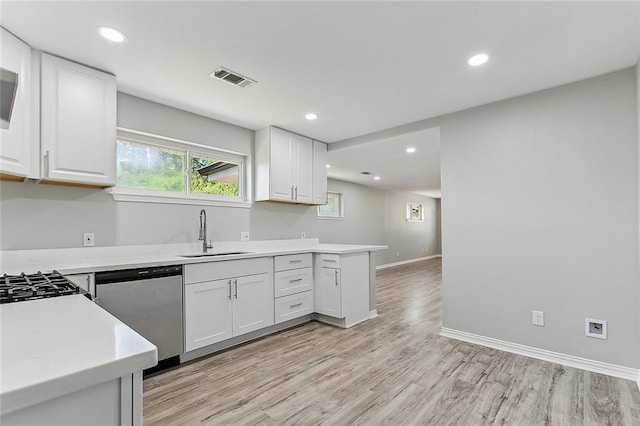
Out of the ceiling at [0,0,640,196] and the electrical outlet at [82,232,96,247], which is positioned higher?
the ceiling at [0,0,640,196]

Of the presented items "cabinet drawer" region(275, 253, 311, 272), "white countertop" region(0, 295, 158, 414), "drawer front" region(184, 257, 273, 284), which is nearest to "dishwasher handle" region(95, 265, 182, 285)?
"drawer front" region(184, 257, 273, 284)

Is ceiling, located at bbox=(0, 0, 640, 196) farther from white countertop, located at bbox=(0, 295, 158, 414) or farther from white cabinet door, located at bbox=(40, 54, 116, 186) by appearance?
white countertop, located at bbox=(0, 295, 158, 414)

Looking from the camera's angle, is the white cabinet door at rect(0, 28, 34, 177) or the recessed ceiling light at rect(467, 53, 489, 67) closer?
the white cabinet door at rect(0, 28, 34, 177)

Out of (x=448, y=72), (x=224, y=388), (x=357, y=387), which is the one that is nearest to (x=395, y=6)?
(x=448, y=72)

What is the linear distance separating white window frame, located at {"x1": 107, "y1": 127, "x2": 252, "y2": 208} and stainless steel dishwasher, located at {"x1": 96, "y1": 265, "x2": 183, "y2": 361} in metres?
0.86

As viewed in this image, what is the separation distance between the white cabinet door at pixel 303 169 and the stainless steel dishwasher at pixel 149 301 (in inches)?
75.2

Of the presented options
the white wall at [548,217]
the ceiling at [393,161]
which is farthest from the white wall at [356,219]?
the white wall at [548,217]

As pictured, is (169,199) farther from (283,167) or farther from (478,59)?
(478,59)

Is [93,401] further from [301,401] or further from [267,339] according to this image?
[267,339]

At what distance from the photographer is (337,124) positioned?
12.4 feet

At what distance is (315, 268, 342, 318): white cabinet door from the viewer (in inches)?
141

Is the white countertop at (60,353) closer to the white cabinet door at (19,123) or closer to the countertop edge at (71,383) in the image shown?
the countertop edge at (71,383)

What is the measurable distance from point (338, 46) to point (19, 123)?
219cm

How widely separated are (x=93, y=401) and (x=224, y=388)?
1.83 m
